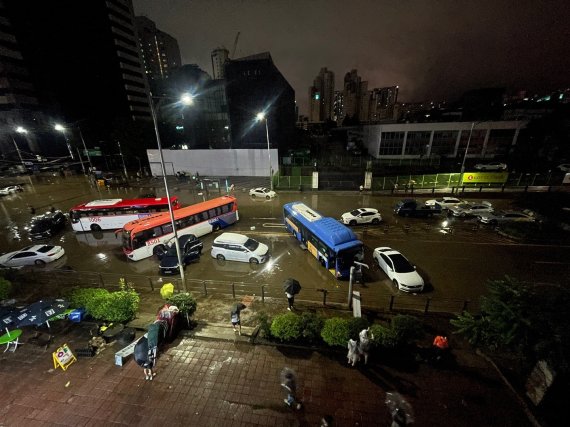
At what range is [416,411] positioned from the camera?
7.33m

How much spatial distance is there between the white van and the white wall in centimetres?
2330

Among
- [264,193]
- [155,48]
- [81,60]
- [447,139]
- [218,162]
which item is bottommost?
[264,193]

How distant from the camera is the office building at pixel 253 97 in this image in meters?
54.4

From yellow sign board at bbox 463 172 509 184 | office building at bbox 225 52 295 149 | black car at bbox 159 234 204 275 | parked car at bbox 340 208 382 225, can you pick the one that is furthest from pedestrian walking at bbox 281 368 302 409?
office building at bbox 225 52 295 149

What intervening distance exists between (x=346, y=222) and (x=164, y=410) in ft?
59.0

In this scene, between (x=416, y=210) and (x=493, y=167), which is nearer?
(x=416, y=210)

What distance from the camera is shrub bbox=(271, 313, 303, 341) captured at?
30.9ft

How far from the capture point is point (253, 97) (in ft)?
185

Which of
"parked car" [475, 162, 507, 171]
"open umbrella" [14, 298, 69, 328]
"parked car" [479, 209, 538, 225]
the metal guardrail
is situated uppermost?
"parked car" [475, 162, 507, 171]

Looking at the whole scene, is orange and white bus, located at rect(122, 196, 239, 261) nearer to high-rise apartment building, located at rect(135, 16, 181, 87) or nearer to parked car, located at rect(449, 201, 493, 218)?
parked car, located at rect(449, 201, 493, 218)

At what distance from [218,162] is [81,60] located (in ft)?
201

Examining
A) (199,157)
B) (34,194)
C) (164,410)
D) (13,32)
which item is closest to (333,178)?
(199,157)

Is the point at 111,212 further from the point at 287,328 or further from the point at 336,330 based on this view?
the point at 336,330

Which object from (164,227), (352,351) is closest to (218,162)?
(164,227)
